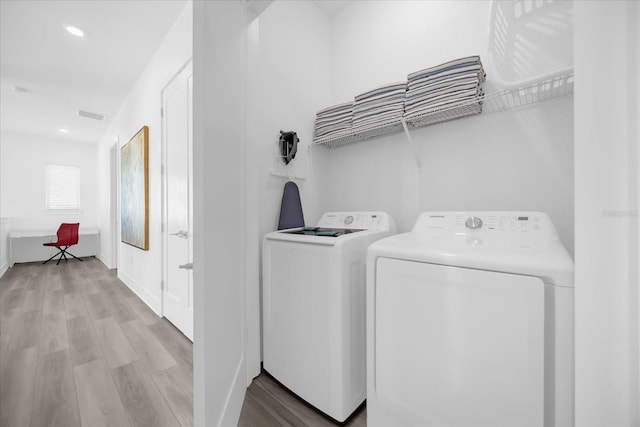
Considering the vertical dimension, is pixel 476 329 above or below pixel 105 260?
above

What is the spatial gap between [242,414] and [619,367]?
1426 mm

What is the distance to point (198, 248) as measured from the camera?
0.87m

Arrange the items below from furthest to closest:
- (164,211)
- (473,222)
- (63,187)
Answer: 1. (63,187)
2. (164,211)
3. (473,222)

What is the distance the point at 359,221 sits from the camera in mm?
1706

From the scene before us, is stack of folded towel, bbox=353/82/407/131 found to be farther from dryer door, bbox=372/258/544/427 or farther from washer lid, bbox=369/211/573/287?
dryer door, bbox=372/258/544/427

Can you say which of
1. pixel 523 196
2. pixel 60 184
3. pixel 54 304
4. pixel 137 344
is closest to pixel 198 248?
pixel 523 196

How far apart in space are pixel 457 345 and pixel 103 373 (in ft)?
6.68

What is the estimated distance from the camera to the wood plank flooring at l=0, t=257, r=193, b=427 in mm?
1282

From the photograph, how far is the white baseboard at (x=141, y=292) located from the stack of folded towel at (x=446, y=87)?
275 cm

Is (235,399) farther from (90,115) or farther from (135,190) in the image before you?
(90,115)

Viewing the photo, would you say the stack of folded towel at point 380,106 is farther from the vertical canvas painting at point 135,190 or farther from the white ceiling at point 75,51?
the vertical canvas painting at point 135,190

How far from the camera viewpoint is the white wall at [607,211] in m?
0.57

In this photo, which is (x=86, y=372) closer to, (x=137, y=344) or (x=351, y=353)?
(x=137, y=344)

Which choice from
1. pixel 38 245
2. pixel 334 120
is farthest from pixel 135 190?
pixel 38 245
